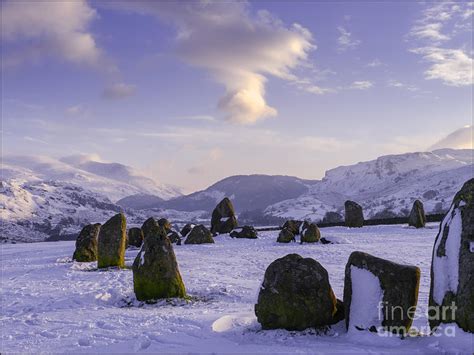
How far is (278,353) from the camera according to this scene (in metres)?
7.02

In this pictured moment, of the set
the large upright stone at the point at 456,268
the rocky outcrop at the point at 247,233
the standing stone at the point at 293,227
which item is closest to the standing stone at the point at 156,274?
the large upright stone at the point at 456,268

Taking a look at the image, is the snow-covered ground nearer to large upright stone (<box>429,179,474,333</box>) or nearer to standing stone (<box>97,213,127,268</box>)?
large upright stone (<box>429,179,474,333</box>)

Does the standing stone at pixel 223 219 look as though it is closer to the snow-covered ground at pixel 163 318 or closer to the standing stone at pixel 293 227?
the standing stone at pixel 293 227

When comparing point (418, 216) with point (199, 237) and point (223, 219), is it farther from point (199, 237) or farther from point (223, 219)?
point (199, 237)

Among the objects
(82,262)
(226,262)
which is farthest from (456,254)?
(82,262)

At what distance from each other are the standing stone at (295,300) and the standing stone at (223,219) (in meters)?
30.5

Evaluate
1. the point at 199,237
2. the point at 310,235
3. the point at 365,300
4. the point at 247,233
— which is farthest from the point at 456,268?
the point at 247,233

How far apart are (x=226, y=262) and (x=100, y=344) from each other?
12.6 meters

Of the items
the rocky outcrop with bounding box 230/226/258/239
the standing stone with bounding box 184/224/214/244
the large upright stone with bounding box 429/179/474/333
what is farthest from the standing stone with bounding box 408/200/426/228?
the large upright stone with bounding box 429/179/474/333

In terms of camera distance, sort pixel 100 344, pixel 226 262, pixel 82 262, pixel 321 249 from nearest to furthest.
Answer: pixel 100 344 < pixel 226 262 < pixel 82 262 < pixel 321 249

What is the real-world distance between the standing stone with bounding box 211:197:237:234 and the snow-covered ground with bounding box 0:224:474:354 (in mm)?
19203

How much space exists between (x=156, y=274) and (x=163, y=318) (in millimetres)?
2643

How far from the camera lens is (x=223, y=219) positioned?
1555 inches

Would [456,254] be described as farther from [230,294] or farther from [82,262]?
[82,262]
